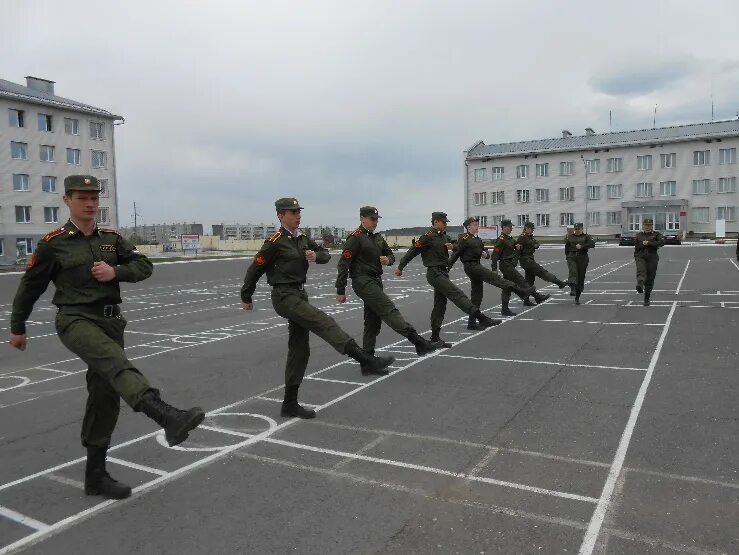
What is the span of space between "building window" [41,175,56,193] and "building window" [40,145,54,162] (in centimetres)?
148

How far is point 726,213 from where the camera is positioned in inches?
2554

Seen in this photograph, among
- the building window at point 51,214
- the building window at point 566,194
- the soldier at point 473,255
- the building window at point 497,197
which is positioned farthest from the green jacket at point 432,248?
the building window at point 497,197

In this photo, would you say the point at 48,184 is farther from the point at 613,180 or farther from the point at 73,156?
the point at 613,180

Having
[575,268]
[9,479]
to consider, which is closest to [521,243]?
[575,268]

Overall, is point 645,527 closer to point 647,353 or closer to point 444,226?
point 647,353

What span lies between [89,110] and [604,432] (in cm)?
5952

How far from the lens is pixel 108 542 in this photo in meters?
3.72

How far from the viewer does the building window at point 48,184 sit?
53.0 metres

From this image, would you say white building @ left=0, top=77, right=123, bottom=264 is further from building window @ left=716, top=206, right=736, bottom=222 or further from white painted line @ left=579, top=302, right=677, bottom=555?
building window @ left=716, top=206, right=736, bottom=222

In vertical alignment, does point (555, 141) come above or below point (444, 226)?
above

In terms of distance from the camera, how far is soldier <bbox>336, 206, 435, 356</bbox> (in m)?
8.45

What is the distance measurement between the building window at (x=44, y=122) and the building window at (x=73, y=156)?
8.29 feet

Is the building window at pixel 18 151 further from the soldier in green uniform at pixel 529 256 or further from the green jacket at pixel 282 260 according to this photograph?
the green jacket at pixel 282 260

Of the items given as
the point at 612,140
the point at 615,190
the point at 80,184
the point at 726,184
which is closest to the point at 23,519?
the point at 80,184
